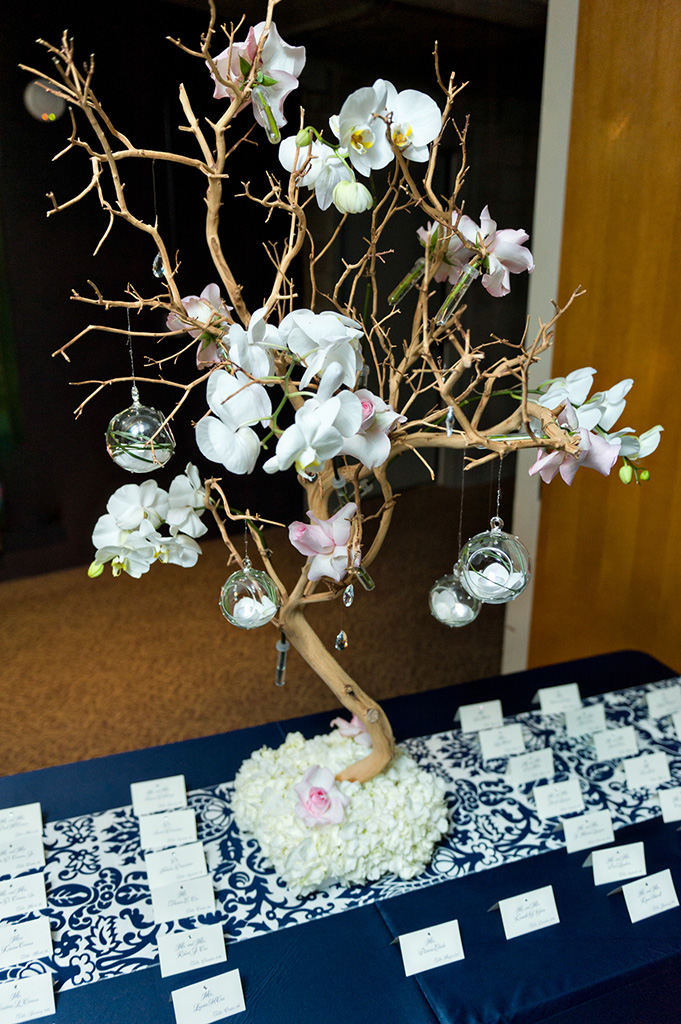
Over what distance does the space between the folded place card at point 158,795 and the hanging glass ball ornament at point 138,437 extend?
2.14 feet

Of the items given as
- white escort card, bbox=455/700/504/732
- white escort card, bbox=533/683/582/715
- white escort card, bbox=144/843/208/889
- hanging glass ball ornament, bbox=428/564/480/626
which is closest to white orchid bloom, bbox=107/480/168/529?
hanging glass ball ornament, bbox=428/564/480/626

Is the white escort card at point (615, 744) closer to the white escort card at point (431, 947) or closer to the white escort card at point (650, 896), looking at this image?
the white escort card at point (650, 896)

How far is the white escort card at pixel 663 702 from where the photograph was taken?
5.75 feet

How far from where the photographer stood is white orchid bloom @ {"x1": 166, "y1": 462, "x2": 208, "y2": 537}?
3.85ft

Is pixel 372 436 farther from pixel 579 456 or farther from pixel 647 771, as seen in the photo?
pixel 647 771

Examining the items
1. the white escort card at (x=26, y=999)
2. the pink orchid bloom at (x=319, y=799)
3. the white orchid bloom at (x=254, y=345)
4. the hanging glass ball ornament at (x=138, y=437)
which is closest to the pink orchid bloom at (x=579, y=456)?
the white orchid bloom at (x=254, y=345)

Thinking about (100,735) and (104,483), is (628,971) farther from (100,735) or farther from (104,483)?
(104,483)

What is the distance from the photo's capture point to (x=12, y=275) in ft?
8.27

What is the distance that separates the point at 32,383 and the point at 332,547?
1.98 m

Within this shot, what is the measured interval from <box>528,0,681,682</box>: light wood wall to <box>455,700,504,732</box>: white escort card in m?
0.75

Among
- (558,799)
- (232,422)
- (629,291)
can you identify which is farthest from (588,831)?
(629,291)

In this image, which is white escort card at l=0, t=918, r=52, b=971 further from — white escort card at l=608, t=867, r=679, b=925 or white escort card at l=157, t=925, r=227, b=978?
white escort card at l=608, t=867, r=679, b=925

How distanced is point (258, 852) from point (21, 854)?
0.38m

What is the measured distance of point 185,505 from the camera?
1184 millimetres
